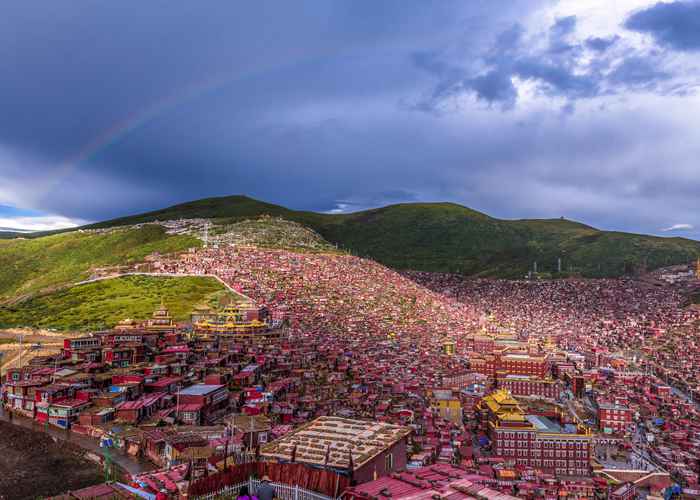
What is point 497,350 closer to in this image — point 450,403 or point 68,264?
point 450,403

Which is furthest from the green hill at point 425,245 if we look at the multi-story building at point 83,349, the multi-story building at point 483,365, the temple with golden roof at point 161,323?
the multi-story building at point 483,365

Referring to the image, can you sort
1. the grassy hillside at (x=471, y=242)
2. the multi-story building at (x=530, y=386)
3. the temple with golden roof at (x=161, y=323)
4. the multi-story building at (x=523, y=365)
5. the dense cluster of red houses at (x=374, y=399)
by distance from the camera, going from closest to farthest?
the dense cluster of red houses at (x=374, y=399) → the temple with golden roof at (x=161, y=323) → the multi-story building at (x=530, y=386) → the multi-story building at (x=523, y=365) → the grassy hillside at (x=471, y=242)

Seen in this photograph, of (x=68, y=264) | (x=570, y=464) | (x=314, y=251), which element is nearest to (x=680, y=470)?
(x=570, y=464)

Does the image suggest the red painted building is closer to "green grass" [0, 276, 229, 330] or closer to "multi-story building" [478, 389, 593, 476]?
"multi-story building" [478, 389, 593, 476]

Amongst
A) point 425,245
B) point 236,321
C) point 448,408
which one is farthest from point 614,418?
point 425,245

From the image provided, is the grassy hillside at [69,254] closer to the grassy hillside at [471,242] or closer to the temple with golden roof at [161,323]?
the grassy hillside at [471,242]

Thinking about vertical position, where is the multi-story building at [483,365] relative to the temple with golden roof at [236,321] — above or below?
below
